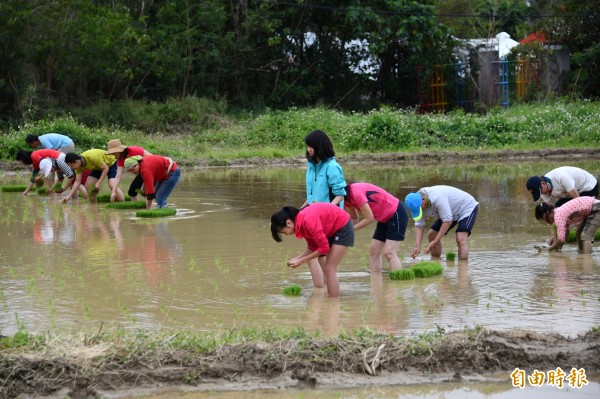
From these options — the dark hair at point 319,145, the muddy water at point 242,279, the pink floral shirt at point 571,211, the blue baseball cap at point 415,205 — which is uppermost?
the dark hair at point 319,145

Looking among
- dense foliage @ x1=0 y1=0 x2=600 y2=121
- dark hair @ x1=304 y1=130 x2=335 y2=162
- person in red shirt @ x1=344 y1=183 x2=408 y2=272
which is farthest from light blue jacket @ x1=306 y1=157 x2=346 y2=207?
dense foliage @ x1=0 y1=0 x2=600 y2=121

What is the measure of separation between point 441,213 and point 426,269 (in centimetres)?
104

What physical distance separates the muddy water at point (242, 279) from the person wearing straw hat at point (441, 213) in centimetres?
32

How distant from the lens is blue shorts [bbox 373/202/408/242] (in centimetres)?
1015

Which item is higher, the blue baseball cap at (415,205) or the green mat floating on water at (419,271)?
the blue baseball cap at (415,205)

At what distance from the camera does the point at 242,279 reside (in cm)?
1004

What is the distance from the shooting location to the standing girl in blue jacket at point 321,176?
367 inches

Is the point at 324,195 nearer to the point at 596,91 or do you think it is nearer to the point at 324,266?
the point at 324,266

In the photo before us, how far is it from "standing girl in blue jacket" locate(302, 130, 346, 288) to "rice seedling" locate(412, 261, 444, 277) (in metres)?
1.18

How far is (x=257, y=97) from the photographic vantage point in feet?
124

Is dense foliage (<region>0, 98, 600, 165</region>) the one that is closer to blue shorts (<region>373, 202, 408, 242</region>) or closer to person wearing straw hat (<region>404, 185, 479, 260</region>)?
person wearing straw hat (<region>404, 185, 479, 260</region>)

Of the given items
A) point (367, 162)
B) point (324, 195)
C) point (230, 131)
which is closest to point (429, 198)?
point (324, 195)

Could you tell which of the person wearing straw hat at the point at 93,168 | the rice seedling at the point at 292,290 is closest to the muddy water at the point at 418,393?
the rice seedling at the point at 292,290

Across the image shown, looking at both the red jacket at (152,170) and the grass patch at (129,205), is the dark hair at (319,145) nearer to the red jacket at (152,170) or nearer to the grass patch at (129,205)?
the red jacket at (152,170)
